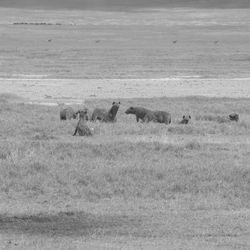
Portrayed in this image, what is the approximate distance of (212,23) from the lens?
429 ft

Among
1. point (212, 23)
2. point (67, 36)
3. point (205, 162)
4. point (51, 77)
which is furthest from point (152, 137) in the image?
point (212, 23)

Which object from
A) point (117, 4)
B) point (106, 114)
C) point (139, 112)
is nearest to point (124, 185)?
point (106, 114)

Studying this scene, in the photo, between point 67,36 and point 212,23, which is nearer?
point 67,36

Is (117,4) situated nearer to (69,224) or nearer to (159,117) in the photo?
(159,117)

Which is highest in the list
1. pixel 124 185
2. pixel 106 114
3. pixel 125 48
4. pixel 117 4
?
pixel 117 4

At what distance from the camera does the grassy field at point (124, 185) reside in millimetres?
10758

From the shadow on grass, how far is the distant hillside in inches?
6390

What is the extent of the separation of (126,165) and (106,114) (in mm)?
7587

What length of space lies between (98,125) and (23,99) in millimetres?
9253

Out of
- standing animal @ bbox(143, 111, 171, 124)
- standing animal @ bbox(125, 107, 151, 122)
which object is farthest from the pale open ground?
standing animal @ bbox(143, 111, 171, 124)

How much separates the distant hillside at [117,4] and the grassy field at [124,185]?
152761 mm

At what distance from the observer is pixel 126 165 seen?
16.5m

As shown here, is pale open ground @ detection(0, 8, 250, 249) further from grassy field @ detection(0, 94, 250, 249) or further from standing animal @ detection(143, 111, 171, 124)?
standing animal @ detection(143, 111, 171, 124)

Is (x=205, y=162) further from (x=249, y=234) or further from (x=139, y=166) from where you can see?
(x=249, y=234)
